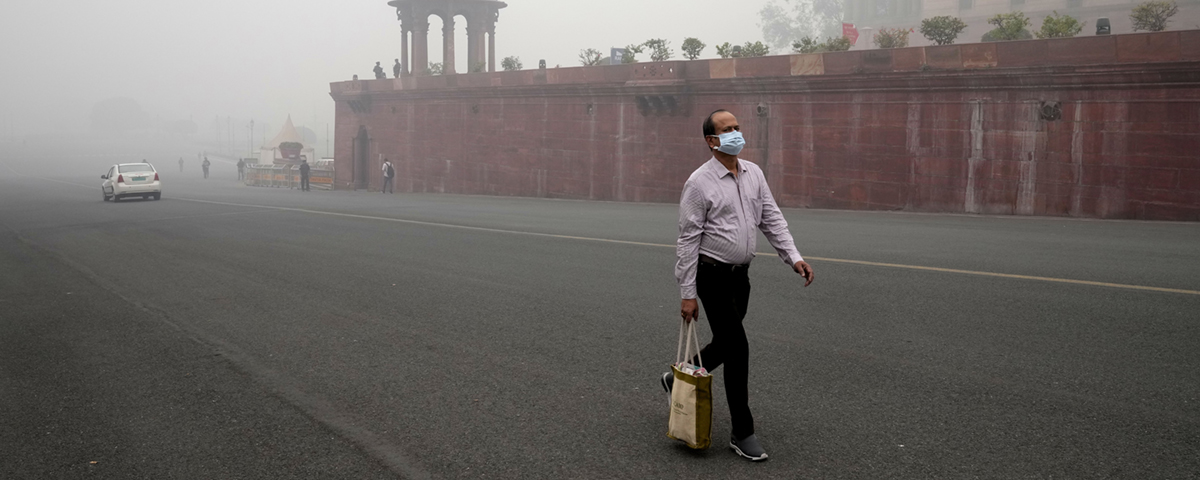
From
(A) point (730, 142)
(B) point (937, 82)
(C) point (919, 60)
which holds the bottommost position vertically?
(A) point (730, 142)

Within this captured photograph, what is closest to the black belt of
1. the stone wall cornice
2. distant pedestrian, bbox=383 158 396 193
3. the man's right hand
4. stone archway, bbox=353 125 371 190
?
the man's right hand

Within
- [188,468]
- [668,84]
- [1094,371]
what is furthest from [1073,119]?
[188,468]

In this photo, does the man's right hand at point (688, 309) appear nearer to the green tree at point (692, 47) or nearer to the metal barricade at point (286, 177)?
the green tree at point (692, 47)

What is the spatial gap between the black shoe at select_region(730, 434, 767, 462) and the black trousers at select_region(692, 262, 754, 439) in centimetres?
3

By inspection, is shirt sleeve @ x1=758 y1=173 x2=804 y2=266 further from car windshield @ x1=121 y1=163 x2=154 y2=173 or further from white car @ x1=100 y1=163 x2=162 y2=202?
car windshield @ x1=121 y1=163 x2=154 y2=173

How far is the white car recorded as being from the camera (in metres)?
28.5

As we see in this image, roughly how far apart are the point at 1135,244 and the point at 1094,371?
7822mm

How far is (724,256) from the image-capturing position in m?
4.04

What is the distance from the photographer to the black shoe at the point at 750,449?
3.97 m

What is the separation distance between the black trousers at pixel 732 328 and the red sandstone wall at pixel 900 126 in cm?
1626

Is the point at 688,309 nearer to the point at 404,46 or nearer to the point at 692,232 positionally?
the point at 692,232

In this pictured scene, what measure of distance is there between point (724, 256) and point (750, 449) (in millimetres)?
869

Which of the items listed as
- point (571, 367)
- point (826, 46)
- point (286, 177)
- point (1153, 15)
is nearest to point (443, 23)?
point (286, 177)

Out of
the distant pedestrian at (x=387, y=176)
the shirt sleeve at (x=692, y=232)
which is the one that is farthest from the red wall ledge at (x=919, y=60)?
the shirt sleeve at (x=692, y=232)
